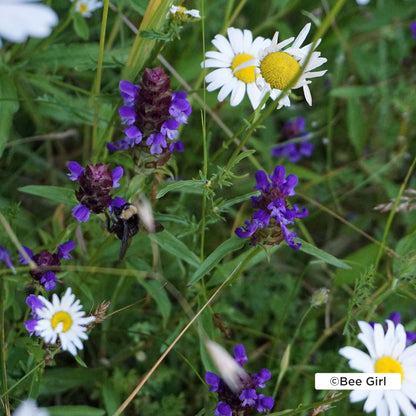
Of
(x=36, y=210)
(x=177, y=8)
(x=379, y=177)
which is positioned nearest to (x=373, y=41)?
(x=379, y=177)

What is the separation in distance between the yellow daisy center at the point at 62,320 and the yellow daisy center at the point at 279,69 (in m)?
0.88

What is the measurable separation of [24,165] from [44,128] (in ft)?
0.75

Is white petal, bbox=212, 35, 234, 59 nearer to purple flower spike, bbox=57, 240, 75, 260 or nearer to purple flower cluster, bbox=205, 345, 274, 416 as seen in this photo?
purple flower spike, bbox=57, 240, 75, 260

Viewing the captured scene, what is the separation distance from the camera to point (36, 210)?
239 centimetres

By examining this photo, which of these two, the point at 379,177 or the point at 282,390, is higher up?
the point at 379,177

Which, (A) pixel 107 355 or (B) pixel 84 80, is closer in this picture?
(A) pixel 107 355

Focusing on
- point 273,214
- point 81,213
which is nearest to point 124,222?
point 81,213

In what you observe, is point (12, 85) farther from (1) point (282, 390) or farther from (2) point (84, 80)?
(1) point (282, 390)

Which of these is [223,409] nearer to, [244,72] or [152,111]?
[152,111]

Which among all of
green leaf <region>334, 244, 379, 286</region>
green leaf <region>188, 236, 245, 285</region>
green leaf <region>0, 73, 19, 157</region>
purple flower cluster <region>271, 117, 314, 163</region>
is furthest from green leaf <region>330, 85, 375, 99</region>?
green leaf <region>0, 73, 19, 157</region>

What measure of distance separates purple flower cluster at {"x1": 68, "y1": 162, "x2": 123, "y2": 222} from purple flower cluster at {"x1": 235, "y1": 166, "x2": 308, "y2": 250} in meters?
0.41

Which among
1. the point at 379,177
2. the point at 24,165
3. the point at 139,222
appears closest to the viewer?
the point at 139,222

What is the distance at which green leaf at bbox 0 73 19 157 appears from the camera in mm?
1916

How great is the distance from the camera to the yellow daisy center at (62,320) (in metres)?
1.38
